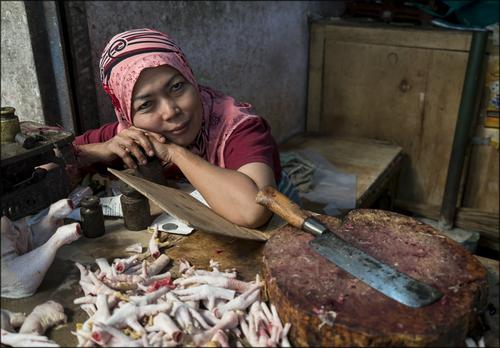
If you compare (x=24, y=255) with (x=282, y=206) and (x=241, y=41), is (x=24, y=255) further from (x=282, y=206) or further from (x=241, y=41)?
(x=241, y=41)

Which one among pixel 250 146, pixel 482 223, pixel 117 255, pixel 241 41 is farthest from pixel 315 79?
pixel 117 255

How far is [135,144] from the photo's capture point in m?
1.82

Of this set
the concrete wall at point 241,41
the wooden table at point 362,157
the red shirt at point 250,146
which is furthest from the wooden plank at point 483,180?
the red shirt at point 250,146

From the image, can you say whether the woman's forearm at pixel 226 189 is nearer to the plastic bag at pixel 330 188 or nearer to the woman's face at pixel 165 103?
the woman's face at pixel 165 103

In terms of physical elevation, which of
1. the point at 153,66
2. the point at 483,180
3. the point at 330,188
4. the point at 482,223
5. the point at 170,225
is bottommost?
the point at 482,223

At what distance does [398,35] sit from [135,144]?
261 centimetres

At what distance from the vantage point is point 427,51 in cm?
363

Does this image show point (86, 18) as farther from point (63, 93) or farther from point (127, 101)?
point (127, 101)

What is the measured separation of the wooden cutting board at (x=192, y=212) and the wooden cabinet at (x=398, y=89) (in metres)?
2.47

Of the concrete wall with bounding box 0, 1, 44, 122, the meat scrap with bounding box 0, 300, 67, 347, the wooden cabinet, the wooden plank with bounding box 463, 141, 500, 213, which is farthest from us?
the wooden plank with bounding box 463, 141, 500, 213

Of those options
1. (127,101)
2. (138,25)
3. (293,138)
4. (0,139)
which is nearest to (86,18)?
(138,25)

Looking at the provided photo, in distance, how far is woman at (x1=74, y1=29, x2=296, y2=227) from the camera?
66.6 inches

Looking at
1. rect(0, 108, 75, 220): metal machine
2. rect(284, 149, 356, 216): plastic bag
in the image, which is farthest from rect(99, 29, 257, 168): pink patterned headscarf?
rect(284, 149, 356, 216): plastic bag

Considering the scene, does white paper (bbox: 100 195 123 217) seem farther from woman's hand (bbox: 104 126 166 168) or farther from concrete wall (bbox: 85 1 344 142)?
concrete wall (bbox: 85 1 344 142)
